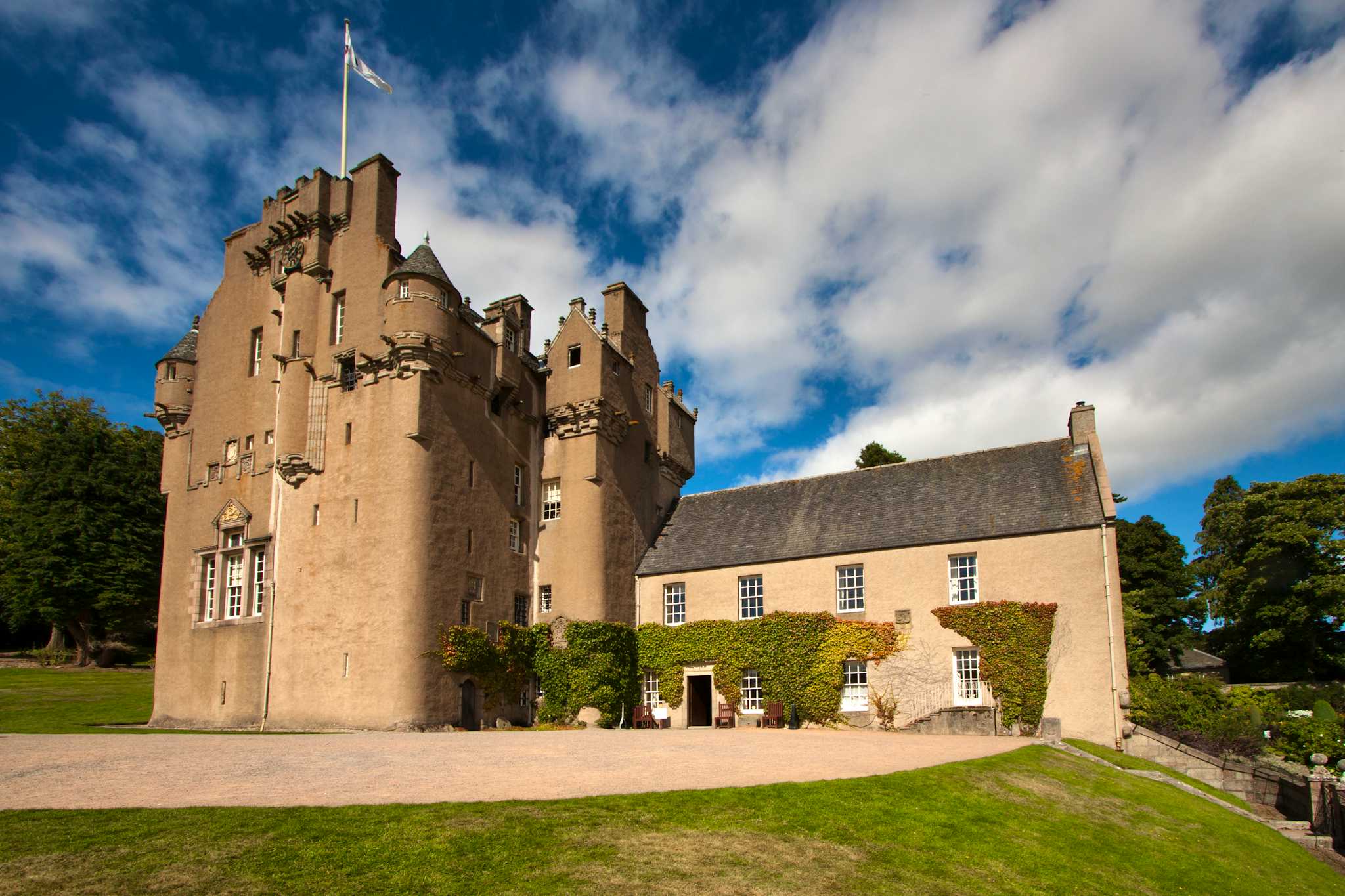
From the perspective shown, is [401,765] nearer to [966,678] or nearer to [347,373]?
[347,373]

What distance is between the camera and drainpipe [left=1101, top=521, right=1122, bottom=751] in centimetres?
2481

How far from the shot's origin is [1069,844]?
13.3 m

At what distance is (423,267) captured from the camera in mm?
29125

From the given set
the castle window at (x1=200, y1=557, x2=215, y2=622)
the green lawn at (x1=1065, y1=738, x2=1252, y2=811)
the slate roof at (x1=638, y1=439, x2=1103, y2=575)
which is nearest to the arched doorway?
the slate roof at (x1=638, y1=439, x2=1103, y2=575)

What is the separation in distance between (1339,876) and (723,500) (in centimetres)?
2327

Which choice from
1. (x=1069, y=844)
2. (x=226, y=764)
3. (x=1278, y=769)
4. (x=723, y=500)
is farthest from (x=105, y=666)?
(x=1278, y=769)

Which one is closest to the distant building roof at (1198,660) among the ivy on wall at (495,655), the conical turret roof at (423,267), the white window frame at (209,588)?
the ivy on wall at (495,655)

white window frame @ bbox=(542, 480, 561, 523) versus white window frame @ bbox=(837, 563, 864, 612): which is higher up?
white window frame @ bbox=(542, 480, 561, 523)

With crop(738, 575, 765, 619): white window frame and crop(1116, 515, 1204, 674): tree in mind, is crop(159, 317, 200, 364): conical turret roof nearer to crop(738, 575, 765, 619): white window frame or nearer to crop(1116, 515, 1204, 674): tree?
crop(738, 575, 765, 619): white window frame

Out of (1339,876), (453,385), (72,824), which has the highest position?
(453,385)

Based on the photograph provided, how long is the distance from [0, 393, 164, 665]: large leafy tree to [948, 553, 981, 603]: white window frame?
3874 centimetres

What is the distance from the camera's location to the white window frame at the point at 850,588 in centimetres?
2991

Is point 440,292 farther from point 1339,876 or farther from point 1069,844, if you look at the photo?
point 1339,876

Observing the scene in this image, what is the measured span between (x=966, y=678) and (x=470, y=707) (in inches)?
626
